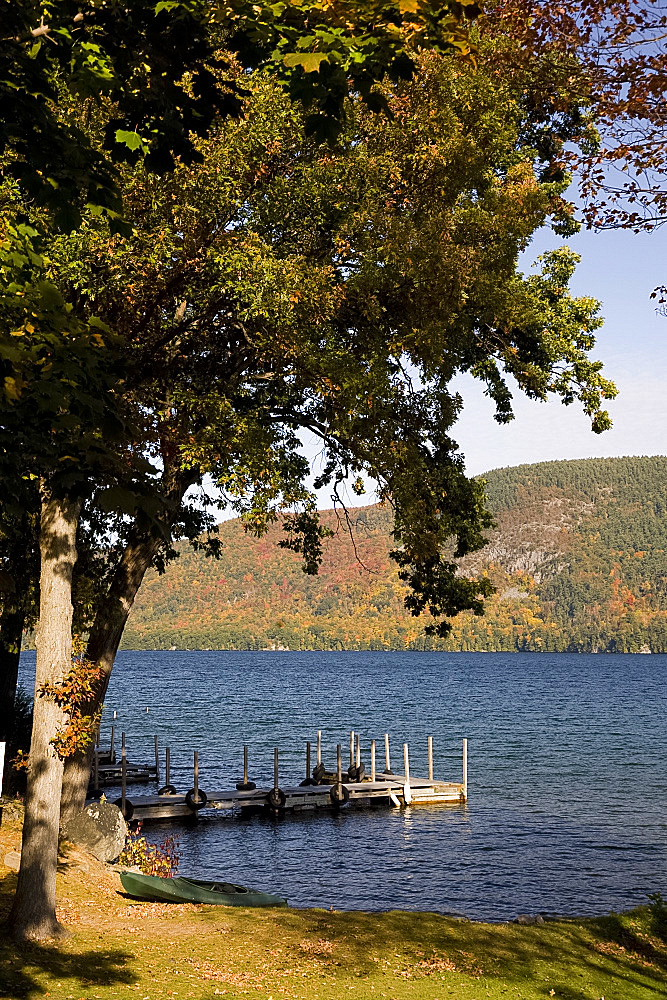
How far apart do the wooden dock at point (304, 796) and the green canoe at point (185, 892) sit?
53.2 ft

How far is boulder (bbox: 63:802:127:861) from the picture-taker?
57.4 ft

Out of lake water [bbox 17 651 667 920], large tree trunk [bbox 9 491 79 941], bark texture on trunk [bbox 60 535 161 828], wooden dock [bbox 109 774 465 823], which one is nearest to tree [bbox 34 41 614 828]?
bark texture on trunk [bbox 60 535 161 828]

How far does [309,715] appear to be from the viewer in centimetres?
10031

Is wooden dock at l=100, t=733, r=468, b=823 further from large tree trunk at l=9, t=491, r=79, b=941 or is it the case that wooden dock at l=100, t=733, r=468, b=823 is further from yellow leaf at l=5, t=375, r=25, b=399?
yellow leaf at l=5, t=375, r=25, b=399

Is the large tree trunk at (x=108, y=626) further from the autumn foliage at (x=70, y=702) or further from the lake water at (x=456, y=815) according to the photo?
the lake water at (x=456, y=815)

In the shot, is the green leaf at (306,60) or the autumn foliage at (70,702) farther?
the autumn foliage at (70,702)

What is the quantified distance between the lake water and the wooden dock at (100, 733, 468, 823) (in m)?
0.60

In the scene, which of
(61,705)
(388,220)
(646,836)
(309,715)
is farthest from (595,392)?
(309,715)

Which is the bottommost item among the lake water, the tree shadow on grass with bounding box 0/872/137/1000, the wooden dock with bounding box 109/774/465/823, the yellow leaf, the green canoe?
the lake water

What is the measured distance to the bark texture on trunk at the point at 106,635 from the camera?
18.4m

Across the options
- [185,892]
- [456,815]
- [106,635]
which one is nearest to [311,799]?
[456,815]

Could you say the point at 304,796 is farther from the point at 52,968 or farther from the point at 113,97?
the point at 113,97

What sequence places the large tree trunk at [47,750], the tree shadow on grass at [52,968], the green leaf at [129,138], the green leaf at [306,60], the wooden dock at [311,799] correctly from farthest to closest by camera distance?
the wooden dock at [311,799] → the large tree trunk at [47,750] → the tree shadow on grass at [52,968] → the green leaf at [129,138] → the green leaf at [306,60]

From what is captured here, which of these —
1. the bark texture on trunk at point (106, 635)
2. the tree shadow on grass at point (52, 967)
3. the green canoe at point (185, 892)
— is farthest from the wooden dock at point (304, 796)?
the tree shadow on grass at point (52, 967)
